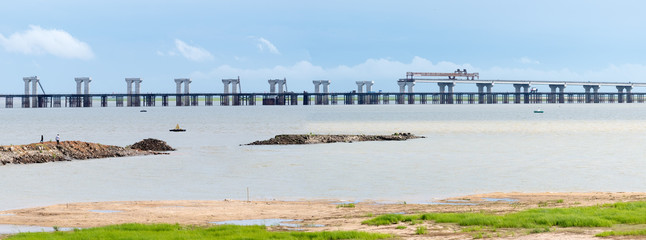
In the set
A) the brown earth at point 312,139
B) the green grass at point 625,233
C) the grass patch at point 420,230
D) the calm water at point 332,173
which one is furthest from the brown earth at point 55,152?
the green grass at point 625,233

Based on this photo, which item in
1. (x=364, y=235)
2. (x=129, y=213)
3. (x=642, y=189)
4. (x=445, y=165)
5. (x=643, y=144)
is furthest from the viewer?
(x=643, y=144)

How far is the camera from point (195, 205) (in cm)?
2366

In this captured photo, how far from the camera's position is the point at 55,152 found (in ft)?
134

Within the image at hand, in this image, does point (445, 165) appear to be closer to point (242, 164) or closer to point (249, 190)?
point (242, 164)

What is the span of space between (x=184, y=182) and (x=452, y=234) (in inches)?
656

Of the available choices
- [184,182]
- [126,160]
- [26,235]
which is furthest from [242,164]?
[26,235]

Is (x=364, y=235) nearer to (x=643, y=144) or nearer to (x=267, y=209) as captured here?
(x=267, y=209)

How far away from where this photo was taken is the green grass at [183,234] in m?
16.5

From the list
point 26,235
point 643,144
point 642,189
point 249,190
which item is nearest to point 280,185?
point 249,190

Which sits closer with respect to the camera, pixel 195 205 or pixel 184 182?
pixel 195 205

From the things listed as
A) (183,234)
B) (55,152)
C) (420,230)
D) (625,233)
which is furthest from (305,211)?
(55,152)

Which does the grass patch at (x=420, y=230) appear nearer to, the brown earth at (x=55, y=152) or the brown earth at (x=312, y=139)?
the brown earth at (x=55, y=152)

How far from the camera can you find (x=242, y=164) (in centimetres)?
4016

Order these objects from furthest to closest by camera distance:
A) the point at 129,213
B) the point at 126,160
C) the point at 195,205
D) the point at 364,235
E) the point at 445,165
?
the point at 126,160 < the point at 445,165 < the point at 195,205 < the point at 129,213 < the point at 364,235
